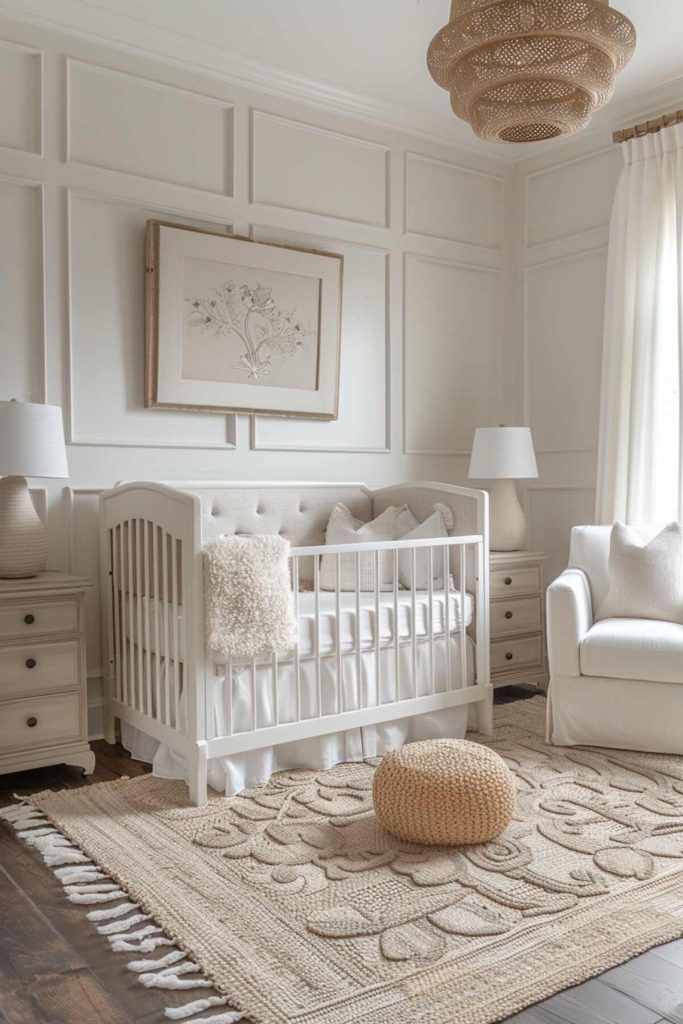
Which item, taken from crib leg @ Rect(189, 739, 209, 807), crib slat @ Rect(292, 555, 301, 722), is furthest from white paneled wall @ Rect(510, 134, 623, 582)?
crib leg @ Rect(189, 739, 209, 807)

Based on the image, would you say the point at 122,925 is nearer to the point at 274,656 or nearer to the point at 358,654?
the point at 274,656

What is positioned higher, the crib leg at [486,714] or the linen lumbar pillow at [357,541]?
the linen lumbar pillow at [357,541]

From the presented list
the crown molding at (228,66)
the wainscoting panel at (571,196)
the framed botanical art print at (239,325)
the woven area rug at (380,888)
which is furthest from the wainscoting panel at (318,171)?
the woven area rug at (380,888)

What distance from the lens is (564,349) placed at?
4.17 m

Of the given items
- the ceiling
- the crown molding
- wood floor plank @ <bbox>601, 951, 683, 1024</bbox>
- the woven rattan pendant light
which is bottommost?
wood floor plank @ <bbox>601, 951, 683, 1024</bbox>

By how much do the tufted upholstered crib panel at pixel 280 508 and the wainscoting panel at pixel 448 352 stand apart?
0.57m

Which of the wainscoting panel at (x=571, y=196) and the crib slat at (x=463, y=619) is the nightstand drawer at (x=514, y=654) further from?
the wainscoting panel at (x=571, y=196)

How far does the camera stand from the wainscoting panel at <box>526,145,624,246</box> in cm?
395

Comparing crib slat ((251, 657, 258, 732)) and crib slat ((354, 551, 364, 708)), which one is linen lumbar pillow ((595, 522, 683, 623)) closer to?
crib slat ((354, 551, 364, 708))

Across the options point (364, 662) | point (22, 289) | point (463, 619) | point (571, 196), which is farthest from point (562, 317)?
point (22, 289)

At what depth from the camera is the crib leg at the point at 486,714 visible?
318cm

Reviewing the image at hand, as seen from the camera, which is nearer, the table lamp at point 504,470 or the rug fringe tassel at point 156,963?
the rug fringe tassel at point 156,963

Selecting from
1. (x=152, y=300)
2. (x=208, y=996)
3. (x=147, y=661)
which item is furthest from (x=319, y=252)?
(x=208, y=996)

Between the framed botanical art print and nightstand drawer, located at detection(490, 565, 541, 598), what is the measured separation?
964mm
